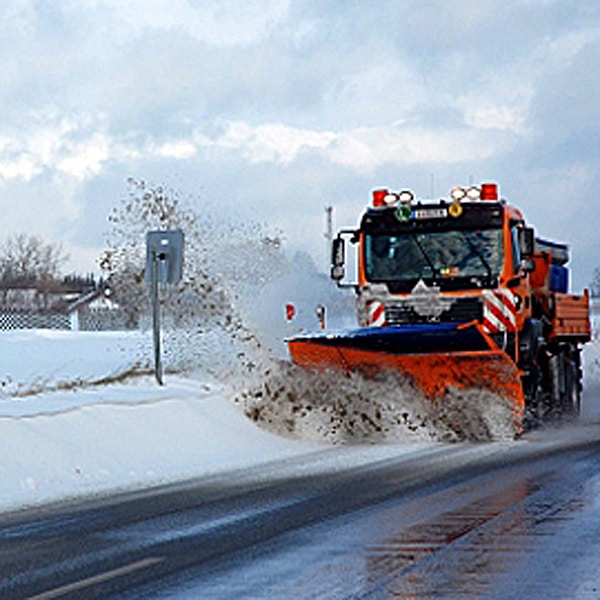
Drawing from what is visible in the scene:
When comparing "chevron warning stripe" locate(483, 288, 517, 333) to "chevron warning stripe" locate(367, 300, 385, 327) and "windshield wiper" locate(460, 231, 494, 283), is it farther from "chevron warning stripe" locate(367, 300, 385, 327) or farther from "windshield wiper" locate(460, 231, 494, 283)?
"chevron warning stripe" locate(367, 300, 385, 327)

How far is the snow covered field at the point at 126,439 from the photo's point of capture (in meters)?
12.8

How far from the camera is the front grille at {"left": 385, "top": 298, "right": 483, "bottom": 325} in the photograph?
17734 mm

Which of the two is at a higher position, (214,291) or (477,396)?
(214,291)

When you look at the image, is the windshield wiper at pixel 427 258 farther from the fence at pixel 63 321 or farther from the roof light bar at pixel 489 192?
the fence at pixel 63 321

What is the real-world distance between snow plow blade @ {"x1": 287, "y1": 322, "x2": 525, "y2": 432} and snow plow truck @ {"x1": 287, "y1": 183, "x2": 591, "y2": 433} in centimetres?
1

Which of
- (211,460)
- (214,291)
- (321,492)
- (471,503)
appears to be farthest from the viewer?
(214,291)

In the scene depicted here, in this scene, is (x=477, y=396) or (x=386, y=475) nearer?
(x=386, y=475)

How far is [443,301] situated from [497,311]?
73 centimetres

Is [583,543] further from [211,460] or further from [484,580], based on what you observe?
[211,460]

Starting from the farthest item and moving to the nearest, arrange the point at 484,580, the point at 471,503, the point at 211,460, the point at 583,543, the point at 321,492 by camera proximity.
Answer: the point at 211,460
the point at 321,492
the point at 471,503
the point at 583,543
the point at 484,580

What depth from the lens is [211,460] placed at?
15125mm

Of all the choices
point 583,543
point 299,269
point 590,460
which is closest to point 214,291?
point 299,269

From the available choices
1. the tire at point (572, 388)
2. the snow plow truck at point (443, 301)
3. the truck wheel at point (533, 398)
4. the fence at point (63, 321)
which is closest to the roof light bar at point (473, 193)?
the snow plow truck at point (443, 301)

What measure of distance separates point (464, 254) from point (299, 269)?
7453 mm
